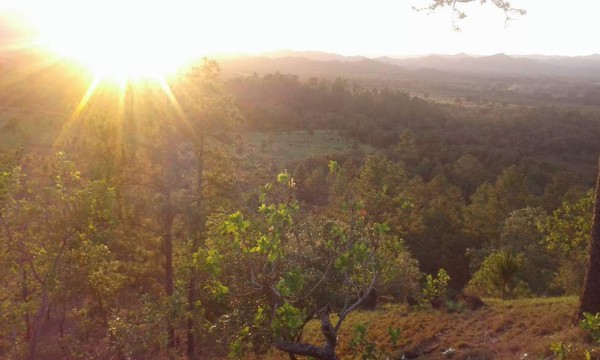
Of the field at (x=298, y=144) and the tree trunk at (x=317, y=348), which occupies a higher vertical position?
the tree trunk at (x=317, y=348)

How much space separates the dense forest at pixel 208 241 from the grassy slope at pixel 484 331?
92cm

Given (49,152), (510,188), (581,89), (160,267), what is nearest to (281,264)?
(160,267)

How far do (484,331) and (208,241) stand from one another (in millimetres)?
7084

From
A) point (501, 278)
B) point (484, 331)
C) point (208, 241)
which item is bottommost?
point (501, 278)

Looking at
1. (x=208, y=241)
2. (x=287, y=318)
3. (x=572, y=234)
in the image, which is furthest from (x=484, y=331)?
(x=572, y=234)

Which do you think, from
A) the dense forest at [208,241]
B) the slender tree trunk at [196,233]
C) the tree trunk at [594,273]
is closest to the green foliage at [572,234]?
the dense forest at [208,241]

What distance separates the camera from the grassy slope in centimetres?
988

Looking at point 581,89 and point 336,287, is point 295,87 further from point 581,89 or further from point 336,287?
point 581,89

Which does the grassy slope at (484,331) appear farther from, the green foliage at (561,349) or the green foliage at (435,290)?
the green foliage at (561,349)

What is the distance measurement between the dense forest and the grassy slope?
0.92 m

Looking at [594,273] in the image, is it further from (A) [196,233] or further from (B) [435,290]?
(A) [196,233]

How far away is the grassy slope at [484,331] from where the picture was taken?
9.88 metres

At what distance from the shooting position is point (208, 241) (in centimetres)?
916

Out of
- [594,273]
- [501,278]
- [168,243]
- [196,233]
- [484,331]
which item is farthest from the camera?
[501,278]
